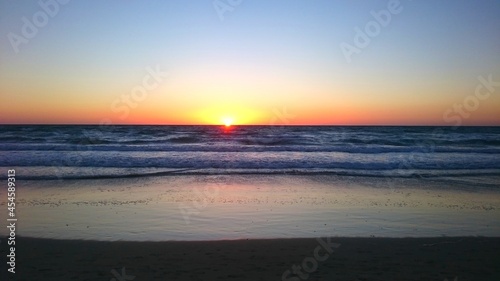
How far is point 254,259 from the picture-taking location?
7.20 m

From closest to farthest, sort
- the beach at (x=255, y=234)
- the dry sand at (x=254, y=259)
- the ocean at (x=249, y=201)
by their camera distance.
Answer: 1. the dry sand at (x=254, y=259)
2. the beach at (x=255, y=234)
3. the ocean at (x=249, y=201)

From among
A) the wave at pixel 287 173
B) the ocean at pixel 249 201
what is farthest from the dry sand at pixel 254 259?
the wave at pixel 287 173

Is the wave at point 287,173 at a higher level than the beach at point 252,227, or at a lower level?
higher

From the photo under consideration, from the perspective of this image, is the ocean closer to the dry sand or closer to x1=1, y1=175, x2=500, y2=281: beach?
x1=1, y1=175, x2=500, y2=281: beach

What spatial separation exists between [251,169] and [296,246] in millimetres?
14709

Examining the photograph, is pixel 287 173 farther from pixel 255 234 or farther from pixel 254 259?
pixel 254 259

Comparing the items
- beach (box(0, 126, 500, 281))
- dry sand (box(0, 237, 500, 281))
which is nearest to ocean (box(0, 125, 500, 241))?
beach (box(0, 126, 500, 281))

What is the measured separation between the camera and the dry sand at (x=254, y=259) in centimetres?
648

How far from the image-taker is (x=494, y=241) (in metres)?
8.46

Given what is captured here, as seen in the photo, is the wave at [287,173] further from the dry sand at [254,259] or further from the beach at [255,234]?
the dry sand at [254,259]

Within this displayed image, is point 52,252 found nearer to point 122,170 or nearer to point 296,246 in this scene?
point 296,246

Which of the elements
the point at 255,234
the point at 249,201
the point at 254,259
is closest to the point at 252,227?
the point at 255,234

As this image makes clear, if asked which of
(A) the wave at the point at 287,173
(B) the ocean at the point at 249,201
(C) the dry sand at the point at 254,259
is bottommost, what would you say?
(C) the dry sand at the point at 254,259

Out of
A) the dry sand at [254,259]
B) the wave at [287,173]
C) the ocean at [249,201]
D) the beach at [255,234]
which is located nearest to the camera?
the dry sand at [254,259]
